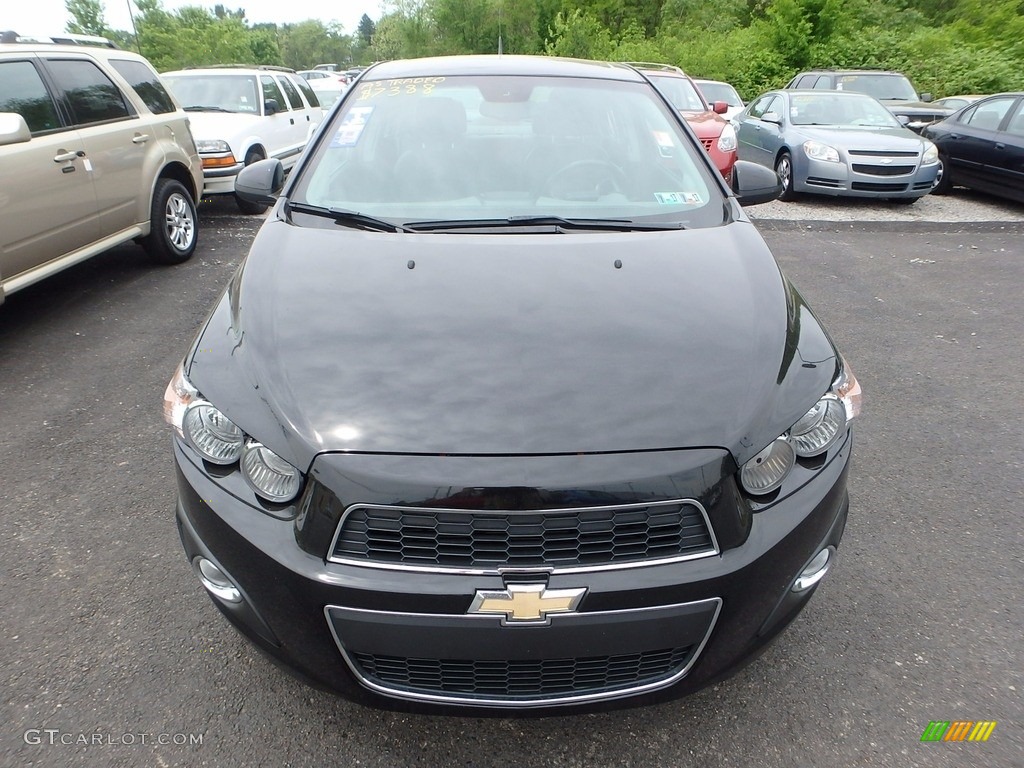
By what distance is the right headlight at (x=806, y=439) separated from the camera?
1734 millimetres

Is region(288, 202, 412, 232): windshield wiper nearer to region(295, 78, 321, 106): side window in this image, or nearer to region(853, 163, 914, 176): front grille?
region(853, 163, 914, 176): front grille

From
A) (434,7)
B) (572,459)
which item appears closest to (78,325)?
(572,459)

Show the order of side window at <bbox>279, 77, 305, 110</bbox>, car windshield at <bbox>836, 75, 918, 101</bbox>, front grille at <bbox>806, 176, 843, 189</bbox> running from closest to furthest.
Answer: front grille at <bbox>806, 176, 843, 189</bbox> → side window at <bbox>279, 77, 305, 110</bbox> → car windshield at <bbox>836, 75, 918, 101</bbox>

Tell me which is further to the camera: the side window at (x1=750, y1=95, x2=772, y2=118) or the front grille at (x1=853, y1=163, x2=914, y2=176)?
the side window at (x1=750, y1=95, x2=772, y2=118)

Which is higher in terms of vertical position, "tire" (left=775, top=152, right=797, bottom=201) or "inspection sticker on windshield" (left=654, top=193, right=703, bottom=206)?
"inspection sticker on windshield" (left=654, top=193, right=703, bottom=206)

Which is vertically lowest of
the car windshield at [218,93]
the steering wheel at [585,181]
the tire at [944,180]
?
the tire at [944,180]

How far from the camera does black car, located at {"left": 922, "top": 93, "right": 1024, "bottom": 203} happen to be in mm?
8930

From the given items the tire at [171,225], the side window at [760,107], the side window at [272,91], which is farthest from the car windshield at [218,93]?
the side window at [760,107]

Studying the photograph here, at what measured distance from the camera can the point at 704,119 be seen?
31.6 feet

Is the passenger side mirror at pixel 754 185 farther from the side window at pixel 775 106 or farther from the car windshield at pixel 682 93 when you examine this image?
the side window at pixel 775 106

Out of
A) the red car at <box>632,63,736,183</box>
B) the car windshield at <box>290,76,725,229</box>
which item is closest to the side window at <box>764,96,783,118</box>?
the red car at <box>632,63,736,183</box>

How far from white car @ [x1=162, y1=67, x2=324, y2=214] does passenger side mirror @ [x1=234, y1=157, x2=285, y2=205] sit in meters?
5.11

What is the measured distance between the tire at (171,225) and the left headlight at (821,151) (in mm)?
7195

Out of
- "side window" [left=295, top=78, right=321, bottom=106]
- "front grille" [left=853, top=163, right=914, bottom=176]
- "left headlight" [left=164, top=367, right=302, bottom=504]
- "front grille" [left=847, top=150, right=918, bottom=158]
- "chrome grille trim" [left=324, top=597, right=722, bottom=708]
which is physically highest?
"left headlight" [left=164, top=367, right=302, bottom=504]
